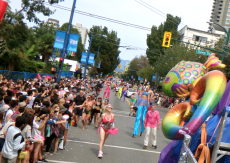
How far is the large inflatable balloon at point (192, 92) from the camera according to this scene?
4.07 meters

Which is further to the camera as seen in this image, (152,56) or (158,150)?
(152,56)

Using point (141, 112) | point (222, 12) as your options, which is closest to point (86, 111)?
point (141, 112)

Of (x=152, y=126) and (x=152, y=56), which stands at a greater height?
(x=152, y=56)

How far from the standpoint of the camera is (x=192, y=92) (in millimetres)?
4957

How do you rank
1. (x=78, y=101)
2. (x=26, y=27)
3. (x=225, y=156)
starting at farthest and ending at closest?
(x=26, y=27), (x=78, y=101), (x=225, y=156)

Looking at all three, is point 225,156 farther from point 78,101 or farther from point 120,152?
point 78,101

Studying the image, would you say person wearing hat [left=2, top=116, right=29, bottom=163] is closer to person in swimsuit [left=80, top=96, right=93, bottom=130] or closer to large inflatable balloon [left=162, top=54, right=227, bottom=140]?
large inflatable balloon [left=162, top=54, right=227, bottom=140]

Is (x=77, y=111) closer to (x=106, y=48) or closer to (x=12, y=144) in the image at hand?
(x=12, y=144)

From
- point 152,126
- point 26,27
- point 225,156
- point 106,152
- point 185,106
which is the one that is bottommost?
point 106,152

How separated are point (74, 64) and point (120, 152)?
40.7 meters


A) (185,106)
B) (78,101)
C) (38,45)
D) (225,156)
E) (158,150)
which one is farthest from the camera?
(38,45)

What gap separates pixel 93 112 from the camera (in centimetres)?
1427

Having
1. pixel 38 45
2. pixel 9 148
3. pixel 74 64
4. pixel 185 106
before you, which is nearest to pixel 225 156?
pixel 185 106

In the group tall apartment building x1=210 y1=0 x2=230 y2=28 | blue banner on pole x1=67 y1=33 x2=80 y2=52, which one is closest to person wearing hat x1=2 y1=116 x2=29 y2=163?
blue banner on pole x1=67 y1=33 x2=80 y2=52
